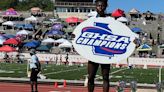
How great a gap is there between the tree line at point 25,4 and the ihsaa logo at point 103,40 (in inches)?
4986

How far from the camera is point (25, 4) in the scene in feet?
461

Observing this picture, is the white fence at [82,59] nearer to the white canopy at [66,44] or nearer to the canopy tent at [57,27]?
the white canopy at [66,44]

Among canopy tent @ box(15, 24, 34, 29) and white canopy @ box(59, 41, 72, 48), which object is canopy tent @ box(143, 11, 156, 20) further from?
white canopy @ box(59, 41, 72, 48)

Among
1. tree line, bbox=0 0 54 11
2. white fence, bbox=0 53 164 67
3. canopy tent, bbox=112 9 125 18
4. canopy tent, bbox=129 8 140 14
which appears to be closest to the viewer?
white fence, bbox=0 53 164 67

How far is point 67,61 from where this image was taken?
4522 centimetres

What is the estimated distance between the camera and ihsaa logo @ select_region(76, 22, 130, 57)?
7977 mm

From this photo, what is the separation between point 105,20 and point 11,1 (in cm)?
13043

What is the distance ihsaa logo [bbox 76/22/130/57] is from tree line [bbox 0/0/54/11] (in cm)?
12665

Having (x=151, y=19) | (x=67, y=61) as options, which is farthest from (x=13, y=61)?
(x=151, y=19)

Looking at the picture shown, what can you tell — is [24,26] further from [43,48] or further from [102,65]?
[102,65]

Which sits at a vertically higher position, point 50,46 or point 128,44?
point 128,44

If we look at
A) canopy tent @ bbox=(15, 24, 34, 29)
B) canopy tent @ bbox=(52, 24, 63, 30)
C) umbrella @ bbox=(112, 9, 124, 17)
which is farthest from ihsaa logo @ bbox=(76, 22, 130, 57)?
umbrella @ bbox=(112, 9, 124, 17)

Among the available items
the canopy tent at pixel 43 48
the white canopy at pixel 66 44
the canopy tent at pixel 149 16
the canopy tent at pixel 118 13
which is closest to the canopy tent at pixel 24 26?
the canopy tent at pixel 118 13

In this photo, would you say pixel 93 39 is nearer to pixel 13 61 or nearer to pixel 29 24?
pixel 13 61
